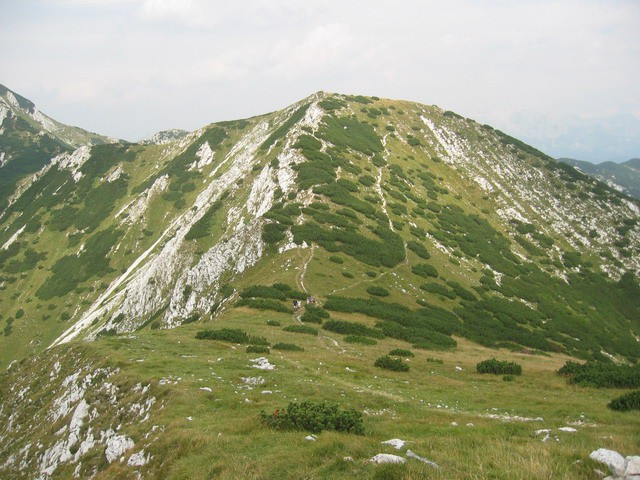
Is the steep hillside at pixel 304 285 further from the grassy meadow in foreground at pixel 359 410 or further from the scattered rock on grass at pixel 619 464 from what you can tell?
the scattered rock on grass at pixel 619 464

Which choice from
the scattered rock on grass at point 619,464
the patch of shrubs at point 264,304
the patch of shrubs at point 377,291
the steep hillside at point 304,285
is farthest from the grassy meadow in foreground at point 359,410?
the patch of shrubs at point 377,291

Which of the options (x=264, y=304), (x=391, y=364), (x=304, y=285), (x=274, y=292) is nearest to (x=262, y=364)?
(x=391, y=364)

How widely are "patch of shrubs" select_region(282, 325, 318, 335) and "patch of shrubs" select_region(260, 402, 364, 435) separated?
18.5m

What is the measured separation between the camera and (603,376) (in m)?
20.5

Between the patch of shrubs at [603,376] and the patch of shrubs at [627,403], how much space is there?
526 cm

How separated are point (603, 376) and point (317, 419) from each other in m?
16.0

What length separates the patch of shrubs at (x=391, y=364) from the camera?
942 inches

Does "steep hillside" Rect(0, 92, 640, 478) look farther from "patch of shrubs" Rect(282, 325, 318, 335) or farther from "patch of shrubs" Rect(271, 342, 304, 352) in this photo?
"patch of shrubs" Rect(282, 325, 318, 335)

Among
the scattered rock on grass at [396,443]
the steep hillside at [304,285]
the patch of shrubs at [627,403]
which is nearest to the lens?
the scattered rock on grass at [396,443]

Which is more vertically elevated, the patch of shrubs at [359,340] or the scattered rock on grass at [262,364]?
the scattered rock on grass at [262,364]

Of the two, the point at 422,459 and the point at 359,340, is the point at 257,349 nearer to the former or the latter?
the point at 359,340

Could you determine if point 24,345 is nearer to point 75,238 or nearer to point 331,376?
point 75,238

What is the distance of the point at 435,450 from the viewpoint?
9578 mm

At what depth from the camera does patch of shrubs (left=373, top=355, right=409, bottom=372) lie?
23.9 meters
